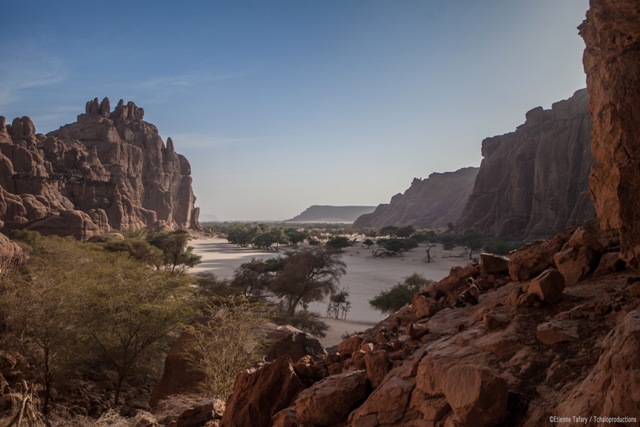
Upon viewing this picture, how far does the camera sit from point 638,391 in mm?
2453

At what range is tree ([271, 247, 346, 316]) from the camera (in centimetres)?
2514

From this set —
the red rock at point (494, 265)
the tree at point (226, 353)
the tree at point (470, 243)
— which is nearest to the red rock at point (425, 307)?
the red rock at point (494, 265)

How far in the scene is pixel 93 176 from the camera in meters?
71.1

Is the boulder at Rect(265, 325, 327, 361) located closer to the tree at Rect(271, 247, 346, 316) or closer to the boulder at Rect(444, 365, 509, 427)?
the boulder at Rect(444, 365, 509, 427)

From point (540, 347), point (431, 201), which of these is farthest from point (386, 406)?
point (431, 201)

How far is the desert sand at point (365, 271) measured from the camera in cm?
2480

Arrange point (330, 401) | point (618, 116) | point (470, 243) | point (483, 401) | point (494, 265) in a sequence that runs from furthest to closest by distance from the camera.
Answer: point (470, 243) < point (494, 265) < point (618, 116) < point (330, 401) < point (483, 401)

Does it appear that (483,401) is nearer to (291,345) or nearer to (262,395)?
(262,395)

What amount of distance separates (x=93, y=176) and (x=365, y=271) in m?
55.7

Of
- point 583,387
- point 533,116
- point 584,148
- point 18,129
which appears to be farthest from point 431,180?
point 583,387

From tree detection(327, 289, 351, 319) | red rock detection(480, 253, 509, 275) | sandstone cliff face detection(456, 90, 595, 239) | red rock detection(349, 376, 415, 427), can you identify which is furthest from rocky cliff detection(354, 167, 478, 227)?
red rock detection(349, 376, 415, 427)

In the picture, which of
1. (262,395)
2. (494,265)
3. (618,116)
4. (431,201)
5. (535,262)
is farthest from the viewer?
(431,201)

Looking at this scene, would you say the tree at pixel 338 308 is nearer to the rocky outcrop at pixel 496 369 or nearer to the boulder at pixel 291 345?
the boulder at pixel 291 345

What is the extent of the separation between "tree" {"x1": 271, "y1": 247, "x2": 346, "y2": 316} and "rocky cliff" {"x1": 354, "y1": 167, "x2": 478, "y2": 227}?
101 meters
